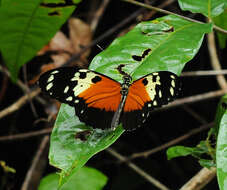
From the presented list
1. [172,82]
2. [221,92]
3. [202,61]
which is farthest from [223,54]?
[172,82]

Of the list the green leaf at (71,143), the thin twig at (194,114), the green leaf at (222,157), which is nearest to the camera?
the green leaf at (222,157)

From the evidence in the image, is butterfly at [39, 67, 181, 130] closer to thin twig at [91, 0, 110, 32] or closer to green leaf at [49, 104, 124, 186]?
green leaf at [49, 104, 124, 186]

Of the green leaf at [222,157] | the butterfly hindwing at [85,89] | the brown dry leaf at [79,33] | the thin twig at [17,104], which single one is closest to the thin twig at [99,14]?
the brown dry leaf at [79,33]

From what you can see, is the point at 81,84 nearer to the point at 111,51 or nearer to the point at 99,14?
the point at 111,51

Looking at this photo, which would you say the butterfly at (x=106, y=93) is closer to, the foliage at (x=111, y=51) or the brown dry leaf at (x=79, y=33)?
the foliage at (x=111, y=51)

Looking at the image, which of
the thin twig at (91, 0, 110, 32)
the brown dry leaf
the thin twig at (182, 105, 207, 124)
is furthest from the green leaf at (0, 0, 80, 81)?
the thin twig at (182, 105, 207, 124)

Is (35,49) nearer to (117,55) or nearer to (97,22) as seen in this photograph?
(117,55)
